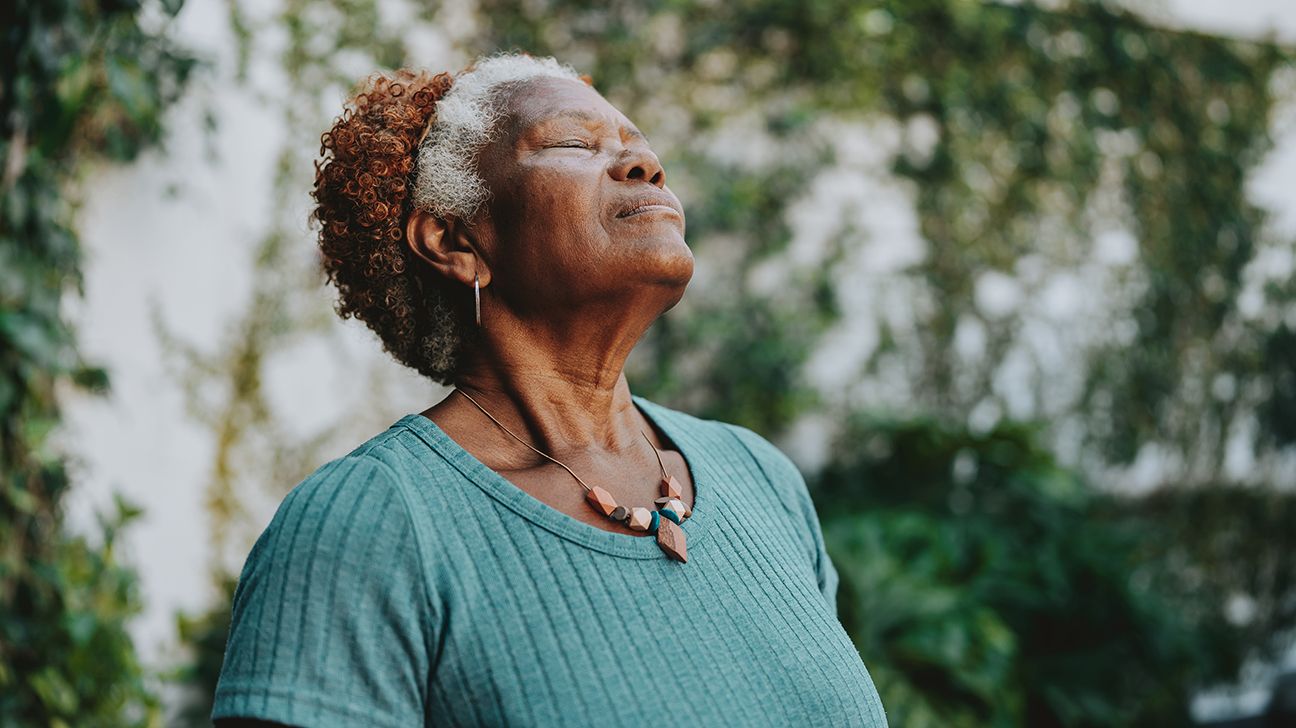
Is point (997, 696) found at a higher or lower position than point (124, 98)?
lower

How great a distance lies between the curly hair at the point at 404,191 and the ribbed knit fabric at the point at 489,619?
9.2 inches

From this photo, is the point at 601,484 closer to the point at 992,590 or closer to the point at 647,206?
the point at 647,206

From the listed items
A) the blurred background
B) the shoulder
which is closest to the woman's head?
the shoulder

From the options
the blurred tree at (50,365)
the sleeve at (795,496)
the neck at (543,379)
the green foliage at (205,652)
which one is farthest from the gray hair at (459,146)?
the green foliage at (205,652)

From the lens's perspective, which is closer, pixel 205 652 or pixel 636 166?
pixel 636 166

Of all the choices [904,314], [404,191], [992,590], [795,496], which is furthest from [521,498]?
[904,314]

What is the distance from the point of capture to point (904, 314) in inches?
216

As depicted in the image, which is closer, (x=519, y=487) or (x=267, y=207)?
(x=519, y=487)

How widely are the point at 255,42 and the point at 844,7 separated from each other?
2.74 m

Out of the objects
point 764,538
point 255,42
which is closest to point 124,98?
point 764,538

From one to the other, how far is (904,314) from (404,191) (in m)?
4.32

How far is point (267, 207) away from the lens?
14.9 feet

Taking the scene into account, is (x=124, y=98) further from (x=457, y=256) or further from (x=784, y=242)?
(x=784, y=242)

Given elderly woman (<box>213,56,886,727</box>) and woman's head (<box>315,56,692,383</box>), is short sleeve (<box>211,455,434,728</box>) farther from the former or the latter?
woman's head (<box>315,56,692,383</box>)
